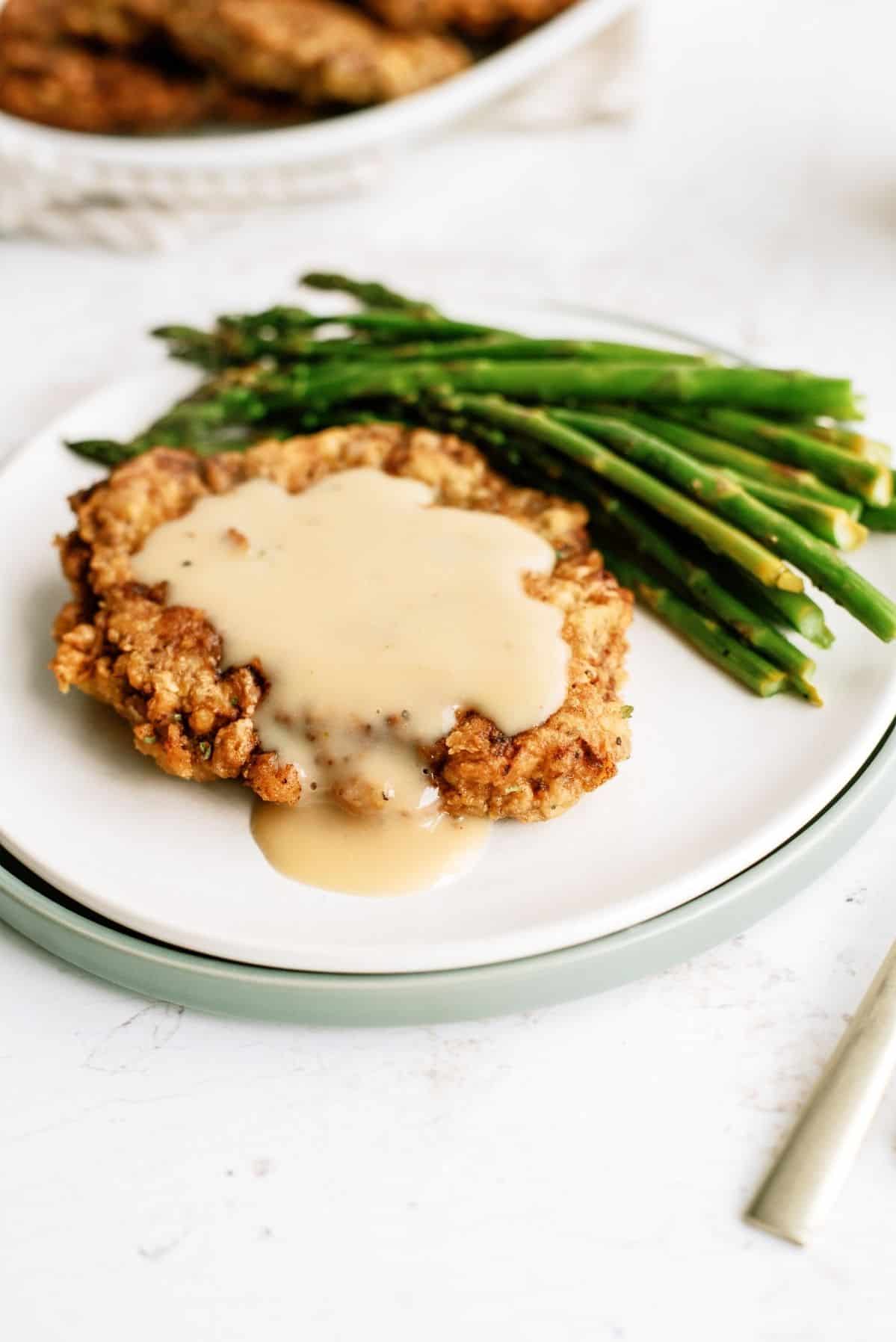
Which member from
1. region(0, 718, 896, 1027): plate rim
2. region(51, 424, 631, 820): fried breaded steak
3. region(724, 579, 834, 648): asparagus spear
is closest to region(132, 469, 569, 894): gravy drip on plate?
region(51, 424, 631, 820): fried breaded steak

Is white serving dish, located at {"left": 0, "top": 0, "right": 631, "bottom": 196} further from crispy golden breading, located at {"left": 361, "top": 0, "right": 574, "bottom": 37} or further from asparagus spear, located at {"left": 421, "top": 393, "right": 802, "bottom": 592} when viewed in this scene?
asparagus spear, located at {"left": 421, "top": 393, "right": 802, "bottom": 592}

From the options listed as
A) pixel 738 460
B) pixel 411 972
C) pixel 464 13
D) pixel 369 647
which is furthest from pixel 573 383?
pixel 464 13

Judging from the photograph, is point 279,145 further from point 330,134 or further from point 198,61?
point 198,61

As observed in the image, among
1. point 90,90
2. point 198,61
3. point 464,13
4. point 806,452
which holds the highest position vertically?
point 464,13

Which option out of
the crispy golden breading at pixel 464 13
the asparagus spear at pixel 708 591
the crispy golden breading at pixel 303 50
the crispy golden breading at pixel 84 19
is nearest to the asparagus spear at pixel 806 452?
the asparagus spear at pixel 708 591

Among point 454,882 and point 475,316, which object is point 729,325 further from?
point 454,882

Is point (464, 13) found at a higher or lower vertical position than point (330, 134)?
higher

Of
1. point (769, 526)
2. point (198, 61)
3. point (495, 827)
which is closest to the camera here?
point (495, 827)

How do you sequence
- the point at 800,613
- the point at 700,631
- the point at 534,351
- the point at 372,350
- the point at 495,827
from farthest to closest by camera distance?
the point at 372,350 < the point at 534,351 < the point at 700,631 < the point at 800,613 < the point at 495,827
